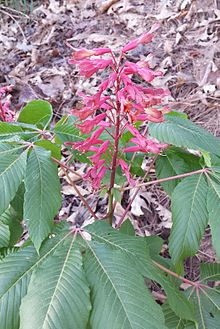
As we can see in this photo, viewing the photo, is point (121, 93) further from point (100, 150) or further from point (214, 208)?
point (214, 208)

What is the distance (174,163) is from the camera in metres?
1.50

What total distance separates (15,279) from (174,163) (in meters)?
0.69

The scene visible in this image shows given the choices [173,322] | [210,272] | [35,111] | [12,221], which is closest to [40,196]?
[12,221]

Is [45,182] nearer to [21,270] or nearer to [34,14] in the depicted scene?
[21,270]

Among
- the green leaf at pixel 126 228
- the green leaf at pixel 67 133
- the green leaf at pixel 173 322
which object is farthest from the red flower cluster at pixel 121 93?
the green leaf at pixel 173 322

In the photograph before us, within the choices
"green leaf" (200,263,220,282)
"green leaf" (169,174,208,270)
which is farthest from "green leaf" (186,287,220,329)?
"green leaf" (169,174,208,270)

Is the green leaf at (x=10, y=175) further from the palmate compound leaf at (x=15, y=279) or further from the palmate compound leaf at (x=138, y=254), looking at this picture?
the palmate compound leaf at (x=138, y=254)

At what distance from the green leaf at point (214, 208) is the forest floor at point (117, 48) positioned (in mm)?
1090

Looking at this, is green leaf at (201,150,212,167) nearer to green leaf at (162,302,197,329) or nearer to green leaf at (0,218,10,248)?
green leaf at (162,302,197,329)

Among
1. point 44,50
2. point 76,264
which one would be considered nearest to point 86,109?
point 76,264

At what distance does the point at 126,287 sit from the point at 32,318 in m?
0.23

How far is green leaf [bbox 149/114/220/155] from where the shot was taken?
126 cm

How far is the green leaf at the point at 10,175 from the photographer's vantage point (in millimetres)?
1105

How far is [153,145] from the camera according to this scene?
1264 millimetres
